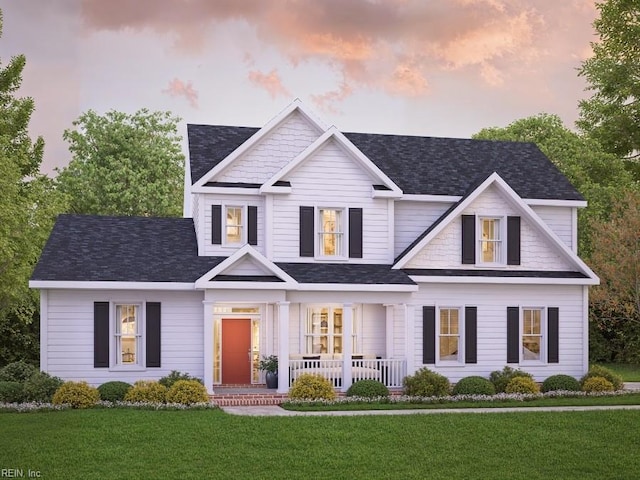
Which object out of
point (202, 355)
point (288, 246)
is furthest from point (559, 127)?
point (202, 355)

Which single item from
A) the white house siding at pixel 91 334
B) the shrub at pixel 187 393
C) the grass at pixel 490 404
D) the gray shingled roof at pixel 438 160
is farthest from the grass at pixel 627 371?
the shrub at pixel 187 393

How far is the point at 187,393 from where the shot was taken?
24672 mm

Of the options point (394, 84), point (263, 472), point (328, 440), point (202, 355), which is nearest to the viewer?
point (263, 472)

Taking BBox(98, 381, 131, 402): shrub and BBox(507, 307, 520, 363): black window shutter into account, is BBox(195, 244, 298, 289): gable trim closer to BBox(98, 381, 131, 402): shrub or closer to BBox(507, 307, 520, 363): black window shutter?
BBox(98, 381, 131, 402): shrub

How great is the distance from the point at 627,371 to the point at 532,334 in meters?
11.6

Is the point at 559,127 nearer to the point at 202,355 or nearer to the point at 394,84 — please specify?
the point at 394,84

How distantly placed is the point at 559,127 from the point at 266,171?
32.5 meters

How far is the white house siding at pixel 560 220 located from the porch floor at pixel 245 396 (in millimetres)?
11628

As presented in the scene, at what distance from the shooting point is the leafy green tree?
45656 millimetres

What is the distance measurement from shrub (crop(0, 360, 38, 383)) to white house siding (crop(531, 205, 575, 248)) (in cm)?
1750

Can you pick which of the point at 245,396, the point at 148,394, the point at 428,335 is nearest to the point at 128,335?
the point at 148,394

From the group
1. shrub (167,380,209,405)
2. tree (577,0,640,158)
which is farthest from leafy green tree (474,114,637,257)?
shrub (167,380,209,405)

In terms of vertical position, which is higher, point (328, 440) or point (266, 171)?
point (266, 171)

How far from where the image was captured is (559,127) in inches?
2249
